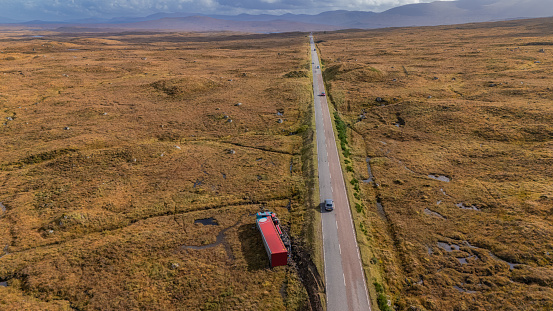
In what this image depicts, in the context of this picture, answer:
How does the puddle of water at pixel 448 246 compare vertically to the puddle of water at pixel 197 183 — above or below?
below

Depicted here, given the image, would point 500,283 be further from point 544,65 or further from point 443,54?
point 443,54

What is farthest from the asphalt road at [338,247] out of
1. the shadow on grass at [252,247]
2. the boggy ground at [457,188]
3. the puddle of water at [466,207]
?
the puddle of water at [466,207]

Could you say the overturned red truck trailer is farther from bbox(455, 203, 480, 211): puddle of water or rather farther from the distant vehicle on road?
bbox(455, 203, 480, 211): puddle of water

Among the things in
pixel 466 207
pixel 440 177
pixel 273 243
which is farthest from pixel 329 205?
pixel 440 177

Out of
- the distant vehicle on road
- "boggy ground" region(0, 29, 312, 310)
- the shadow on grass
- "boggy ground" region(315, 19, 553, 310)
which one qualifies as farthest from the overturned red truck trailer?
"boggy ground" region(315, 19, 553, 310)

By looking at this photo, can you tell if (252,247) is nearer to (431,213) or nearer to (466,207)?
(431,213)

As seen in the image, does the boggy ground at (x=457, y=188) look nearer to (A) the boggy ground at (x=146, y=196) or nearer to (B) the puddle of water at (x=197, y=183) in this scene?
(A) the boggy ground at (x=146, y=196)

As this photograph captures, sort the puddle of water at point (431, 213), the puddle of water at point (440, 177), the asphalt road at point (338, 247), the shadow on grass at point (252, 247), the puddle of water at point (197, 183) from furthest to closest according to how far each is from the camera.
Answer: the puddle of water at point (440, 177), the puddle of water at point (197, 183), the puddle of water at point (431, 213), the shadow on grass at point (252, 247), the asphalt road at point (338, 247)
